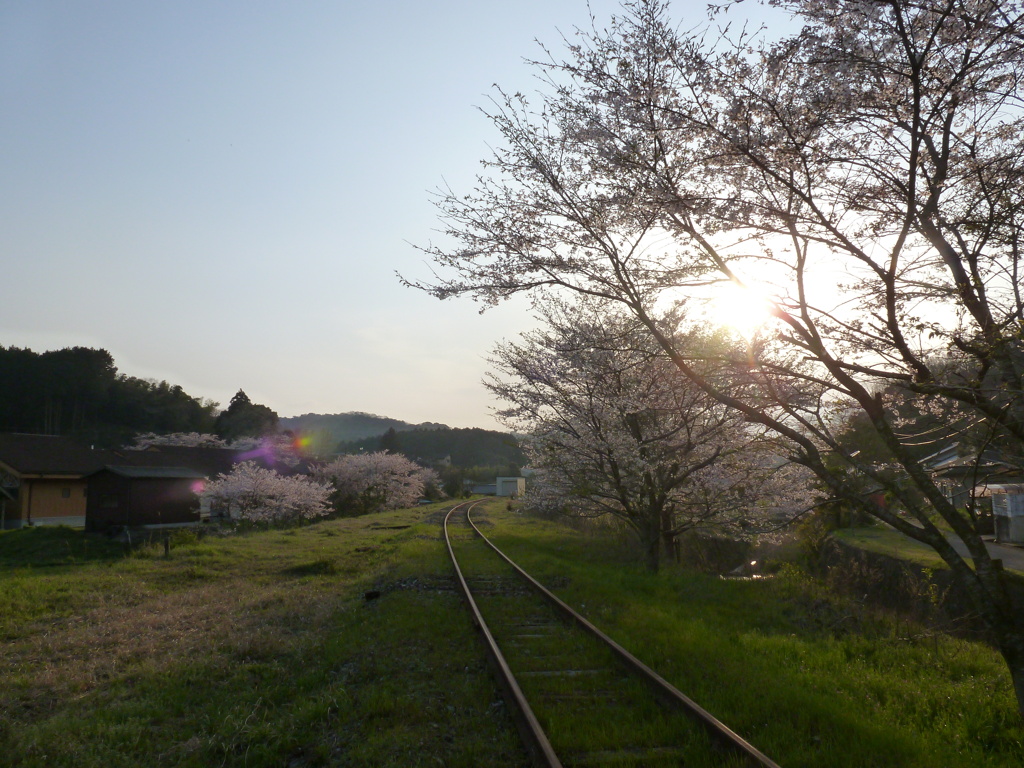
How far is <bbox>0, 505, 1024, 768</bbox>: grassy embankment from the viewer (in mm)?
4891

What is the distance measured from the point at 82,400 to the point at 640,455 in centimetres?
7864

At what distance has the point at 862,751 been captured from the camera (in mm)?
4457

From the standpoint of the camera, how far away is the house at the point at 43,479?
33.9m

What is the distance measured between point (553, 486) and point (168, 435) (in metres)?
64.4

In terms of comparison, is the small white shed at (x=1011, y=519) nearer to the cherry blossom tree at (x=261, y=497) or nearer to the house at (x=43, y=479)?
the cherry blossom tree at (x=261, y=497)

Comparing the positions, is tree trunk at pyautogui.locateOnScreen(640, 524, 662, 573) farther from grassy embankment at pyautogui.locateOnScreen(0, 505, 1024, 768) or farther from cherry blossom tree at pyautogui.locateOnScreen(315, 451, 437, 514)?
cherry blossom tree at pyautogui.locateOnScreen(315, 451, 437, 514)

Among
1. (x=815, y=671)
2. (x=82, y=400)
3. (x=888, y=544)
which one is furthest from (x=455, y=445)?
(x=815, y=671)

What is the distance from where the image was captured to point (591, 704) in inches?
221

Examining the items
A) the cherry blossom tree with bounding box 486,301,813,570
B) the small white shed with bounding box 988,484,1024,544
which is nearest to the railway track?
the cherry blossom tree with bounding box 486,301,813,570

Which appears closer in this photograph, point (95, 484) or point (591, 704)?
point (591, 704)

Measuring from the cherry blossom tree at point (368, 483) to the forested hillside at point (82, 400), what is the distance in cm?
3260

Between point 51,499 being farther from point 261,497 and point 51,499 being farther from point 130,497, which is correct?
point 261,497

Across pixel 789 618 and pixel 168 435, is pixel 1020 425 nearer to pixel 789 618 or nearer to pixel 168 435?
pixel 789 618

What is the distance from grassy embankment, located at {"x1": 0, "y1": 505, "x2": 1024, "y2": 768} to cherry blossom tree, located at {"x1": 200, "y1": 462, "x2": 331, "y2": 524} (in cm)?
2056
